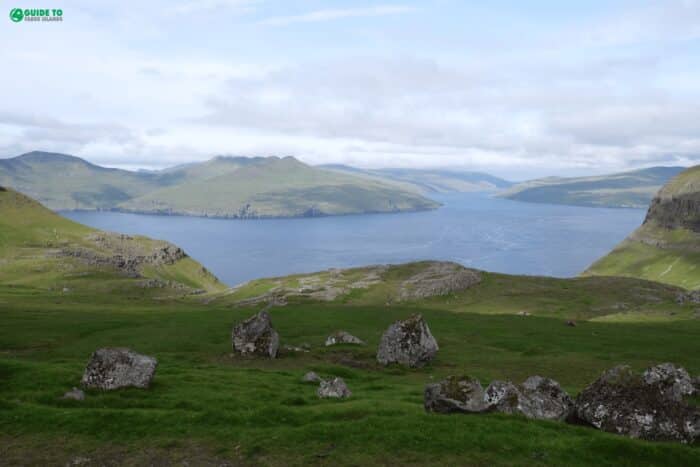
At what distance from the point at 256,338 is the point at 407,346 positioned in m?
16.7

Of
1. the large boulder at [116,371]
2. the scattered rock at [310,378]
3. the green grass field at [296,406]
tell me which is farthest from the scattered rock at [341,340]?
the large boulder at [116,371]

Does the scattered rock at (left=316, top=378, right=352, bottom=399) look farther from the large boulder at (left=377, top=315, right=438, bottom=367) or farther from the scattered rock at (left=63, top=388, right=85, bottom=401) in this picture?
the large boulder at (left=377, top=315, right=438, bottom=367)

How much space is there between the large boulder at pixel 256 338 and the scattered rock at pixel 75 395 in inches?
865

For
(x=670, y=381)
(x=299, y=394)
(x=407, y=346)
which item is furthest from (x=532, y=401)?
(x=407, y=346)

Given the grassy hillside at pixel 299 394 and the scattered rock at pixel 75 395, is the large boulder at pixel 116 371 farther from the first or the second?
the scattered rock at pixel 75 395

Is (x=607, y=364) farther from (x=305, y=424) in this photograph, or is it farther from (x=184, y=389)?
(x=184, y=389)

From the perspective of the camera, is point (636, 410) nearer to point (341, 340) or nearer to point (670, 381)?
point (670, 381)

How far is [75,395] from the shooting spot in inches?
1304

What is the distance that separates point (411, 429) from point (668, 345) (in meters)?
49.9

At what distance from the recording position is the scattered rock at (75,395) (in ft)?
108

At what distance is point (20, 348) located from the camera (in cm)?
5750

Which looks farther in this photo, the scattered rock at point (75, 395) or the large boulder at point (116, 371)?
the large boulder at point (116, 371)

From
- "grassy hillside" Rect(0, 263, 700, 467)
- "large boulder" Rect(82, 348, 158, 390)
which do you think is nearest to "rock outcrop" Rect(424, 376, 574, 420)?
"grassy hillside" Rect(0, 263, 700, 467)

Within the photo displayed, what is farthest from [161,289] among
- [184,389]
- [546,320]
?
[184,389]
